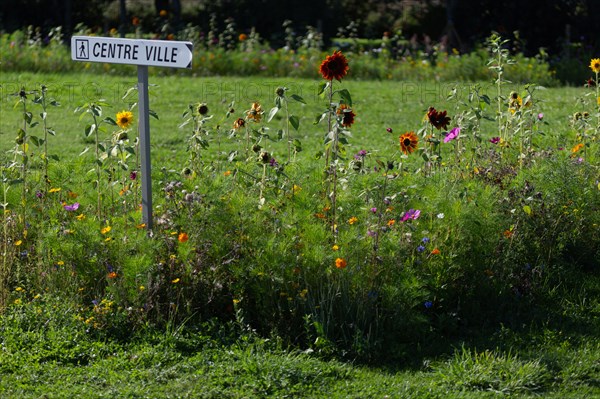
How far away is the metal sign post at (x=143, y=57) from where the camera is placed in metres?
5.08

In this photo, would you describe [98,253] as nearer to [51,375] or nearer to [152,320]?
[152,320]

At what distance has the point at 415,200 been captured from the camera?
223 inches

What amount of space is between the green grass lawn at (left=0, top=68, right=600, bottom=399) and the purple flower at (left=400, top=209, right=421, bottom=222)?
0.15 ft

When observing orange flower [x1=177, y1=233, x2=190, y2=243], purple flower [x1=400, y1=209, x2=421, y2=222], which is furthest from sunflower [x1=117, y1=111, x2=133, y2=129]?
purple flower [x1=400, y1=209, x2=421, y2=222]

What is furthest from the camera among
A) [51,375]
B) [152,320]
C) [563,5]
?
[563,5]

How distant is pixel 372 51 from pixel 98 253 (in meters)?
11.4

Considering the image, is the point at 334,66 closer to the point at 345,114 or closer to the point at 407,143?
the point at 345,114

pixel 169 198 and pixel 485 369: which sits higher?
pixel 169 198

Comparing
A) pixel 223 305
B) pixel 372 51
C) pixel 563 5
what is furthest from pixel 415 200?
pixel 563 5

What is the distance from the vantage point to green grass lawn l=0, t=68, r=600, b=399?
179 inches

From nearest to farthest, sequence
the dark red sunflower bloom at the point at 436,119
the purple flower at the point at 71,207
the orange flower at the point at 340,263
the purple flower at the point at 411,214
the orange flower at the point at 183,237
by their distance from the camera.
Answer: the orange flower at the point at 340,263 < the orange flower at the point at 183,237 < the purple flower at the point at 411,214 < the purple flower at the point at 71,207 < the dark red sunflower bloom at the point at 436,119

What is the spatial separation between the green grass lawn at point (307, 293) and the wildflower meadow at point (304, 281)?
11mm

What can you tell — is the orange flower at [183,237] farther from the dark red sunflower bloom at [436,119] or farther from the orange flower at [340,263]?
the dark red sunflower bloom at [436,119]

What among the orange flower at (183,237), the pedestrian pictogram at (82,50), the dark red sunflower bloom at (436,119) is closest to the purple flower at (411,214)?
the dark red sunflower bloom at (436,119)
